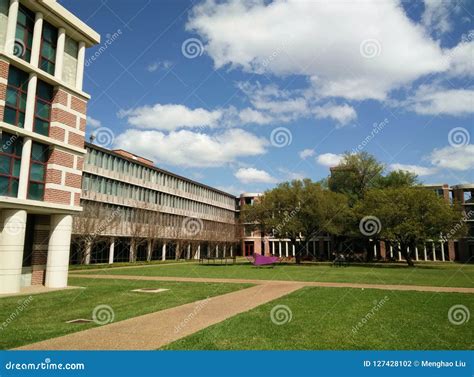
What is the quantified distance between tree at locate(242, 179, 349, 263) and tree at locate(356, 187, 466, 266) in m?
4.72

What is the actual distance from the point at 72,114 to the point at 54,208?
4.97 meters

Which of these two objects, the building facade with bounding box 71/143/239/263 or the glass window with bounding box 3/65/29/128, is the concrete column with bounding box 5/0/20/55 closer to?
the glass window with bounding box 3/65/29/128

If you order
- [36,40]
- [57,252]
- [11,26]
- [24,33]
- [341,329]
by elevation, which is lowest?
[341,329]

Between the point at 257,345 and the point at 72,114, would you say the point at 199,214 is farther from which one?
the point at 257,345

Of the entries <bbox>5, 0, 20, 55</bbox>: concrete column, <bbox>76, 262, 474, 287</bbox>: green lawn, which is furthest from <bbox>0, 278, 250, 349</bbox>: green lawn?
<bbox>5, 0, 20, 55</bbox>: concrete column

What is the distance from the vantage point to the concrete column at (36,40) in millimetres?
17775

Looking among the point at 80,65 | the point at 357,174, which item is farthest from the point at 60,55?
the point at 357,174

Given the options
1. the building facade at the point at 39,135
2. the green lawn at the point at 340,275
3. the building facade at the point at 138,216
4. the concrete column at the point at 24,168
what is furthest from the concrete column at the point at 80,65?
the building facade at the point at 138,216

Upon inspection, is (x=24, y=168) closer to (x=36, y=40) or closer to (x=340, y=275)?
(x=36, y=40)

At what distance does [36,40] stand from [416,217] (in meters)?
36.5

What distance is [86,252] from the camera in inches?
1566

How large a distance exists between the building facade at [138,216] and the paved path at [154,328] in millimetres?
28187

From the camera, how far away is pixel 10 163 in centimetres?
1659

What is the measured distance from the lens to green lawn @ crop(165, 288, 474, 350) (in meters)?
8.08
